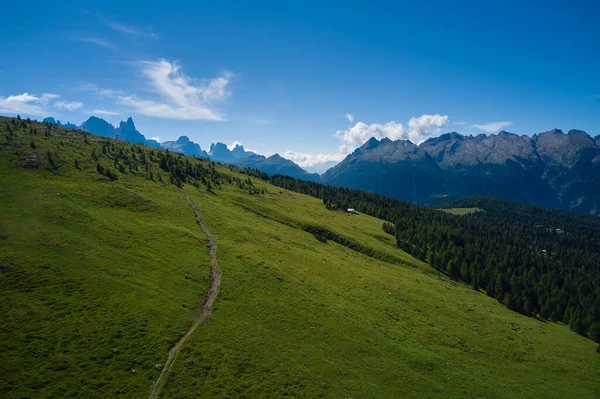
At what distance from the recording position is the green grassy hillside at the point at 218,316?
3047cm

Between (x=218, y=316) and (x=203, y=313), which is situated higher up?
(x=203, y=313)

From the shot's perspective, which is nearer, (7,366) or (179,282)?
(7,366)

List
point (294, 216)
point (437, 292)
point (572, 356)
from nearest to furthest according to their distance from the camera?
point (572, 356) < point (437, 292) < point (294, 216)

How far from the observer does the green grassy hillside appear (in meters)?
30.5

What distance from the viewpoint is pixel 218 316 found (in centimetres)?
4162

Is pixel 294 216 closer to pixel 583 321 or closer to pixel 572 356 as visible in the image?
pixel 572 356

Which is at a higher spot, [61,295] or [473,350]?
[61,295]

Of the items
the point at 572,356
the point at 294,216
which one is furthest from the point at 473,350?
the point at 294,216

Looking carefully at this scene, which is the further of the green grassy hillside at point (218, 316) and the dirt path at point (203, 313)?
the green grassy hillside at point (218, 316)

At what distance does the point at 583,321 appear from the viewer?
84500mm

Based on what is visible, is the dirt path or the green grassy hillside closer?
the dirt path

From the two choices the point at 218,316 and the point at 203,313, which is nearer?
the point at 203,313

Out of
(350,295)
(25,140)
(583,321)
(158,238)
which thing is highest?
(25,140)

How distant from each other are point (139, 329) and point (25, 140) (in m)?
105
